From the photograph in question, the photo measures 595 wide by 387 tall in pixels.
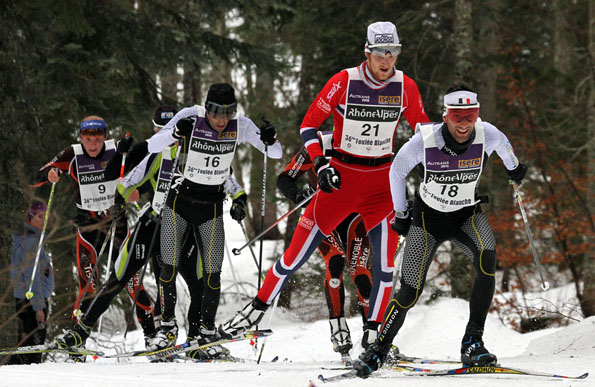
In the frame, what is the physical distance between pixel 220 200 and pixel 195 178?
0.32 m

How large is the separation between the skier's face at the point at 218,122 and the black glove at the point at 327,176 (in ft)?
3.88

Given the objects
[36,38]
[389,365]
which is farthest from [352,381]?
[36,38]

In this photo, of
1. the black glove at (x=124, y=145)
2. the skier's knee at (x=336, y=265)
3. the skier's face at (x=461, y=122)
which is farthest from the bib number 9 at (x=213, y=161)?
the skier's face at (x=461, y=122)

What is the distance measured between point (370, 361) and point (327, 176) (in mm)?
1321

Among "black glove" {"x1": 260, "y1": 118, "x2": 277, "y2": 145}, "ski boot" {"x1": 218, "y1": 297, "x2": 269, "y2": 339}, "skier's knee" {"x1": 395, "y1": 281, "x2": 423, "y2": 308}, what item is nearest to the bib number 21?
"black glove" {"x1": 260, "y1": 118, "x2": 277, "y2": 145}

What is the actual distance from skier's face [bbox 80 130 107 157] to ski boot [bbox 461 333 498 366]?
13.8ft

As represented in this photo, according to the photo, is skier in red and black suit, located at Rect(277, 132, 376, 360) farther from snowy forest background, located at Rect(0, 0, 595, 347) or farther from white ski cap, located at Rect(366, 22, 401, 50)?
snowy forest background, located at Rect(0, 0, 595, 347)

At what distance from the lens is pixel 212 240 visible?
263 inches

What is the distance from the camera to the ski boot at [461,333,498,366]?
4.86 metres

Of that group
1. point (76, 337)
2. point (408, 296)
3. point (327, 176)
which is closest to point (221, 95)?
point (327, 176)

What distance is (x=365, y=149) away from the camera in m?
5.88

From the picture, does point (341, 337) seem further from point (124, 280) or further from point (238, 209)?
point (124, 280)

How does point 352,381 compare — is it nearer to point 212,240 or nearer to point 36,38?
point 212,240

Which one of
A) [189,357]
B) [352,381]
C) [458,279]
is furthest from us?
[458,279]
